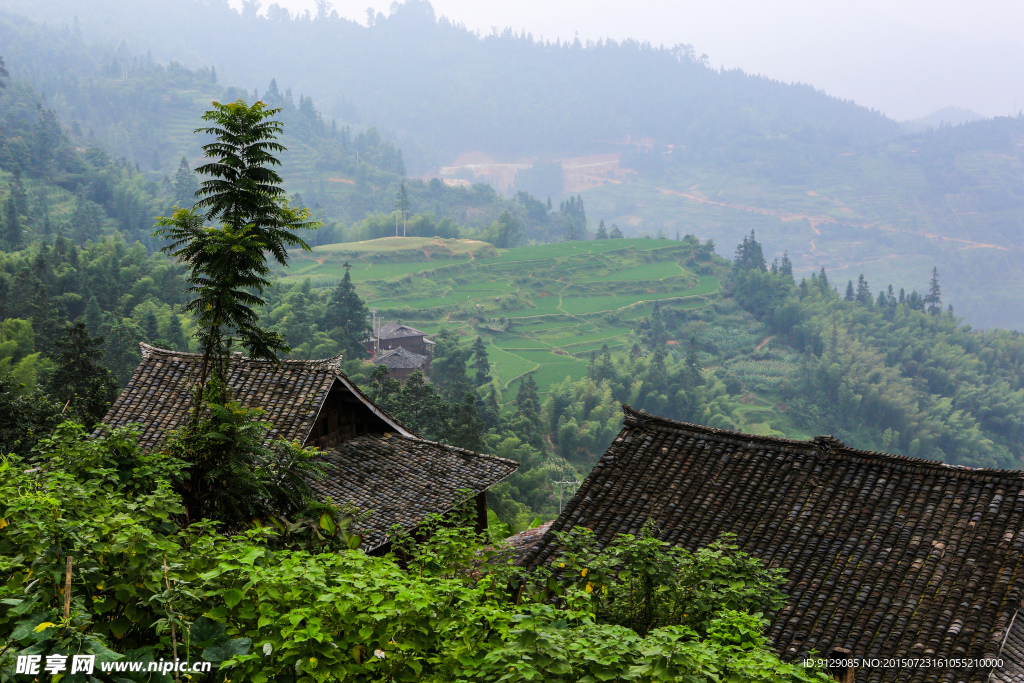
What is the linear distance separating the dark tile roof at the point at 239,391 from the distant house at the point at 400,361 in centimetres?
4074

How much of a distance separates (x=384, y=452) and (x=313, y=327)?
40.8m

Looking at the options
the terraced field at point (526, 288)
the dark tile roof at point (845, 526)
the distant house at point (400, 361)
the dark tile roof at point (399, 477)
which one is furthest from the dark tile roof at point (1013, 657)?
the terraced field at point (526, 288)

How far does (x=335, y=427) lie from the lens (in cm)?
1656

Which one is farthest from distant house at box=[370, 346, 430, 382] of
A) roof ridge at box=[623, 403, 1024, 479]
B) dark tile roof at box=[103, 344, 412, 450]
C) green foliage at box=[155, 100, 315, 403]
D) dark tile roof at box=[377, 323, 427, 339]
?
green foliage at box=[155, 100, 315, 403]

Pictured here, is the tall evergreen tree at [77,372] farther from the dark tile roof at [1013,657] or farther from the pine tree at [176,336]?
the dark tile roof at [1013,657]

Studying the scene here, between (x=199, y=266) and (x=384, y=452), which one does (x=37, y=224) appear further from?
(x=199, y=266)

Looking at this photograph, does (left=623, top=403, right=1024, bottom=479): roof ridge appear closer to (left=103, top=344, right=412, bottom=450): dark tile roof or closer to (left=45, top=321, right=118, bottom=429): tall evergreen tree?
(left=103, top=344, right=412, bottom=450): dark tile roof

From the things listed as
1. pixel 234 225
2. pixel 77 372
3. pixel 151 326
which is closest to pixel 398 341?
pixel 151 326

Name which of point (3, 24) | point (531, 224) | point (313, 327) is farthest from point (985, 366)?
point (3, 24)

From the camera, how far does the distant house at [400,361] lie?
58384mm

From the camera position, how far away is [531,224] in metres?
146

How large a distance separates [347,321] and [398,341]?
939cm

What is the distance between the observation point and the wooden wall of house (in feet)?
52.3

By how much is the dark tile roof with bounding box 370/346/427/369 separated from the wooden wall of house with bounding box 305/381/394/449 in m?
39.8
